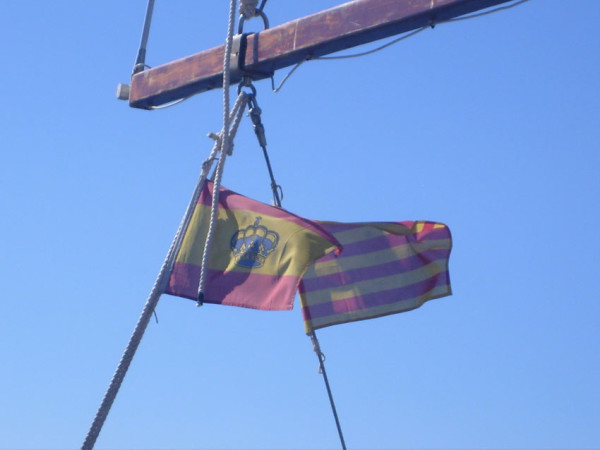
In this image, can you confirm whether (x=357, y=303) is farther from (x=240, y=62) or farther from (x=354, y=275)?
(x=240, y=62)

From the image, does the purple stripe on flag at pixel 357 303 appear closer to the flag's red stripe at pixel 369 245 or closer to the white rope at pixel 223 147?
the flag's red stripe at pixel 369 245

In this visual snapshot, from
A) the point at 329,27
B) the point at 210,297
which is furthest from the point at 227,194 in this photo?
the point at 329,27

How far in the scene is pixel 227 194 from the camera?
830 centimetres

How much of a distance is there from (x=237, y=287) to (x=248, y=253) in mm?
278

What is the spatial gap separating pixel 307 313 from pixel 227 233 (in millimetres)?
1944

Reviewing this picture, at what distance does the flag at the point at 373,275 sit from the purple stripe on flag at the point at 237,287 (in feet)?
6.30

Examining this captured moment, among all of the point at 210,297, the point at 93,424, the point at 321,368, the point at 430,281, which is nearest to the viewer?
the point at 93,424

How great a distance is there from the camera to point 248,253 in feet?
26.1

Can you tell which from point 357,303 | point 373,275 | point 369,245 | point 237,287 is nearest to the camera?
point 237,287

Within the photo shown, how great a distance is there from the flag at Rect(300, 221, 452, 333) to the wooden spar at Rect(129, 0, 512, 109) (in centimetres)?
202

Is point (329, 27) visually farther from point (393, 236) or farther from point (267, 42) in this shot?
point (393, 236)

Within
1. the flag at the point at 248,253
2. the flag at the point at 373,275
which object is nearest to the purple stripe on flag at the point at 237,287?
the flag at the point at 248,253

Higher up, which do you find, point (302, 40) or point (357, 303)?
point (302, 40)

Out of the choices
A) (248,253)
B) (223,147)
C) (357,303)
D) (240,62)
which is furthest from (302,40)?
(357,303)
